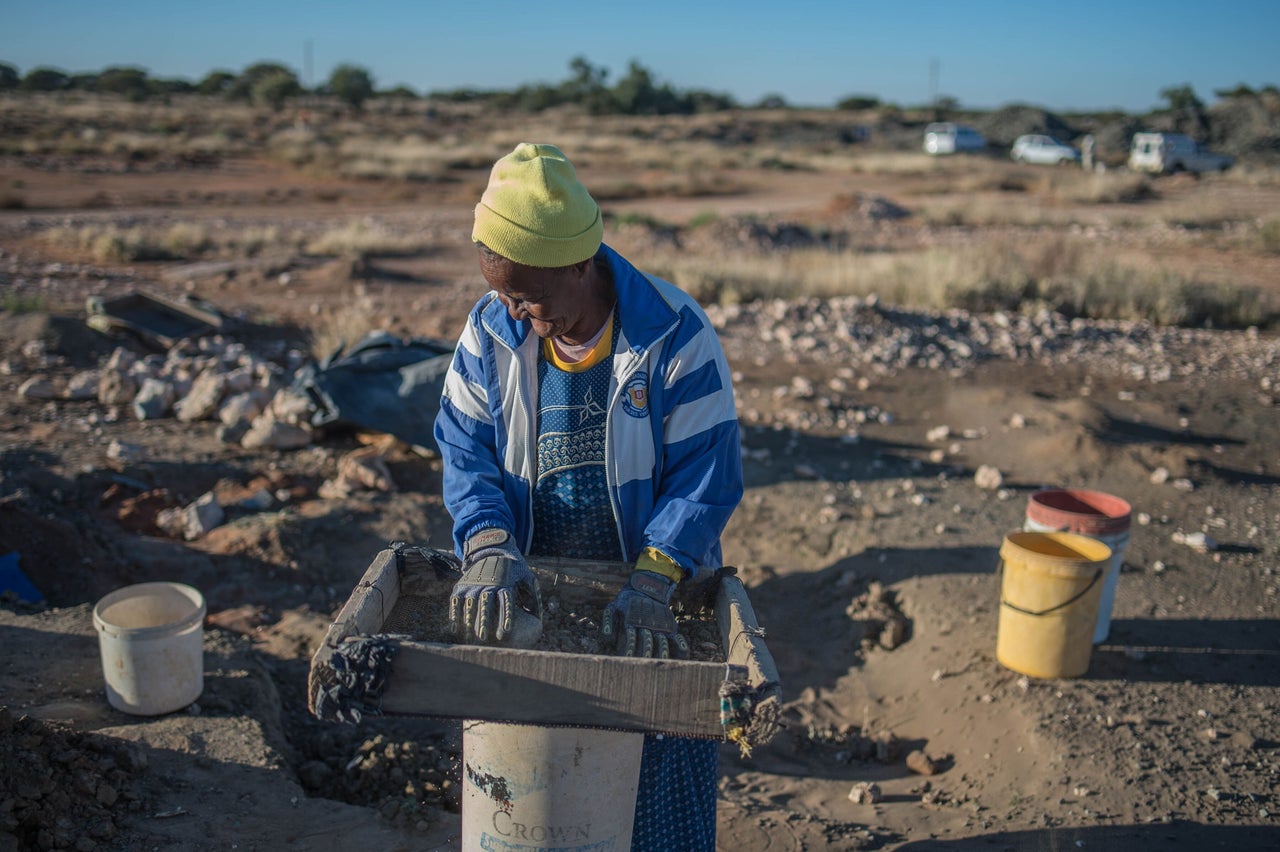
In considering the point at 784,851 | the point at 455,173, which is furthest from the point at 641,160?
the point at 784,851

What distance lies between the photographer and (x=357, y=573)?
5312 mm

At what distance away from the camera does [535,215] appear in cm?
207

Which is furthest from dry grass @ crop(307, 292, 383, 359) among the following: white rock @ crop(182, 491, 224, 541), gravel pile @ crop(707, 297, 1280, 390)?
gravel pile @ crop(707, 297, 1280, 390)

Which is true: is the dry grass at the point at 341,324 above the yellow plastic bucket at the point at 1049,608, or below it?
above

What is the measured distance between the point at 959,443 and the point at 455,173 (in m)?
22.8

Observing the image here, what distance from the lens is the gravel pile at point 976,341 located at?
8195mm

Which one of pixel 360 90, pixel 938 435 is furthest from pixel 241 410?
pixel 360 90

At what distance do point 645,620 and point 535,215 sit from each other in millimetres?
868

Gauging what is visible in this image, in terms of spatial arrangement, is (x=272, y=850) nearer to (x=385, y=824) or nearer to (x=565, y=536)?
(x=385, y=824)

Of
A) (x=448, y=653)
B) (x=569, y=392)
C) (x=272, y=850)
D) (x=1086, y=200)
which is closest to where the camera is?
(x=448, y=653)

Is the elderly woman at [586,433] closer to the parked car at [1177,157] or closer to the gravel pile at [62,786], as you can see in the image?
the gravel pile at [62,786]

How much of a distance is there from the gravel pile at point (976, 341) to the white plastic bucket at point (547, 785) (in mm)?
6324

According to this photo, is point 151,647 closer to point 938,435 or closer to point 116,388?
point 116,388

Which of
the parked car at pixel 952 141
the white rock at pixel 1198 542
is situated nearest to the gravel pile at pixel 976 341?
the white rock at pixel 1198 542
